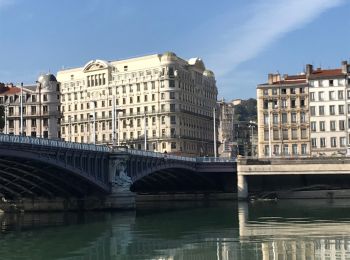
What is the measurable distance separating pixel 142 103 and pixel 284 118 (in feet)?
133

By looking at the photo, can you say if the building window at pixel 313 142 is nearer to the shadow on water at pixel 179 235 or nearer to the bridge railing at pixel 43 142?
the shadow on water at pixel 179 235

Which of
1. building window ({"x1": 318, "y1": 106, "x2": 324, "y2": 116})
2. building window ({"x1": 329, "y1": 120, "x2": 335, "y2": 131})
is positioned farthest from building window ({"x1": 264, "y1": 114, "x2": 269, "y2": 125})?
building window ({"x1": 329, "y1": 120, "x2": 335, "y2": 131})

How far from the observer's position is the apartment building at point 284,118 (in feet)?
470

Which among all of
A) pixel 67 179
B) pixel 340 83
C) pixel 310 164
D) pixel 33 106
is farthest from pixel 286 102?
pixel 67 179

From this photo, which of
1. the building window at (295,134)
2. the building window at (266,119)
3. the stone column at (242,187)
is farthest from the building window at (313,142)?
the stone column at (242,187)

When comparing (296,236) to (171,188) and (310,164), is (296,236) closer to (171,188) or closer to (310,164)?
(310,164)

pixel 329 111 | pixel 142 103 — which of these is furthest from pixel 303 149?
pixel 142 103

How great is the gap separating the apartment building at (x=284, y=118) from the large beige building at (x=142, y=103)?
25.7m

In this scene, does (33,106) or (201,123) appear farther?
(201,123)

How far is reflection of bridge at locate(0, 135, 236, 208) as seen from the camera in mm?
70938

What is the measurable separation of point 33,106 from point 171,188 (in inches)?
1890

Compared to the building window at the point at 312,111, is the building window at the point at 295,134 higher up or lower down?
lower down

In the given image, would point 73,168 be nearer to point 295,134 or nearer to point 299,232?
point 299,232

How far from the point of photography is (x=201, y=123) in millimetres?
180375
